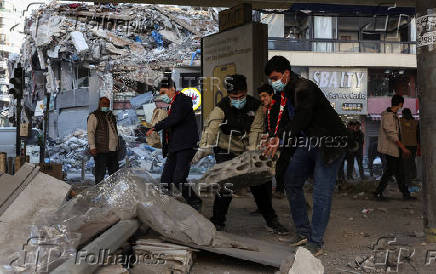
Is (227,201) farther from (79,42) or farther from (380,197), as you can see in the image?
(79,42)

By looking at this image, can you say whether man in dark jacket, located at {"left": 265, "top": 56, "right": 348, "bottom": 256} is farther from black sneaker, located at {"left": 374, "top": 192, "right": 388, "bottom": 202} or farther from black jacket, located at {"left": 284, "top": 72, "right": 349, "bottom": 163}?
black sneaker, located at {"left": 374, "top": 192, "right": 388, "bottom": 202}

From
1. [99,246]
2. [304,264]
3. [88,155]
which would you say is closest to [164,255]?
[99,246]

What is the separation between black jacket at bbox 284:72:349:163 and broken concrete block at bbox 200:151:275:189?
40 cm

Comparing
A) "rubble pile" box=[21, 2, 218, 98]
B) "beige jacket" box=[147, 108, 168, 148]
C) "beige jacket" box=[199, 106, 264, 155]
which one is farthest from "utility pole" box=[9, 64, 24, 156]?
"rubble pile" box=[21, 2, 218, 98]

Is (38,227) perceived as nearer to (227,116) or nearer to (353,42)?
(227,116)

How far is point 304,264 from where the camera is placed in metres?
3.20

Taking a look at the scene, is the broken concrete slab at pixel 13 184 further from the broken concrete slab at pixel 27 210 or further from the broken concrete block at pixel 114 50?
the broken concrete block at pixel 114 50

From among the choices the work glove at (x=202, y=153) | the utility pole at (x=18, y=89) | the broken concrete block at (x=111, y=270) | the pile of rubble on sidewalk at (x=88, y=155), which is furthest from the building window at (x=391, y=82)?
the broken concrete block at (x=111, y=270)

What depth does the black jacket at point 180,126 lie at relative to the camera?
5391 millimetres

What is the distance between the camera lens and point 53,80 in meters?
24.8

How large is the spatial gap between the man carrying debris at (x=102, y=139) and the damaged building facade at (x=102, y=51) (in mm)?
15831

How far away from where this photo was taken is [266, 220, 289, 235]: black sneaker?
16.2ft

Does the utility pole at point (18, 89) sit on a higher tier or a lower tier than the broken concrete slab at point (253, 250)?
higher

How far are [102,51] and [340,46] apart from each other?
13191 mm
